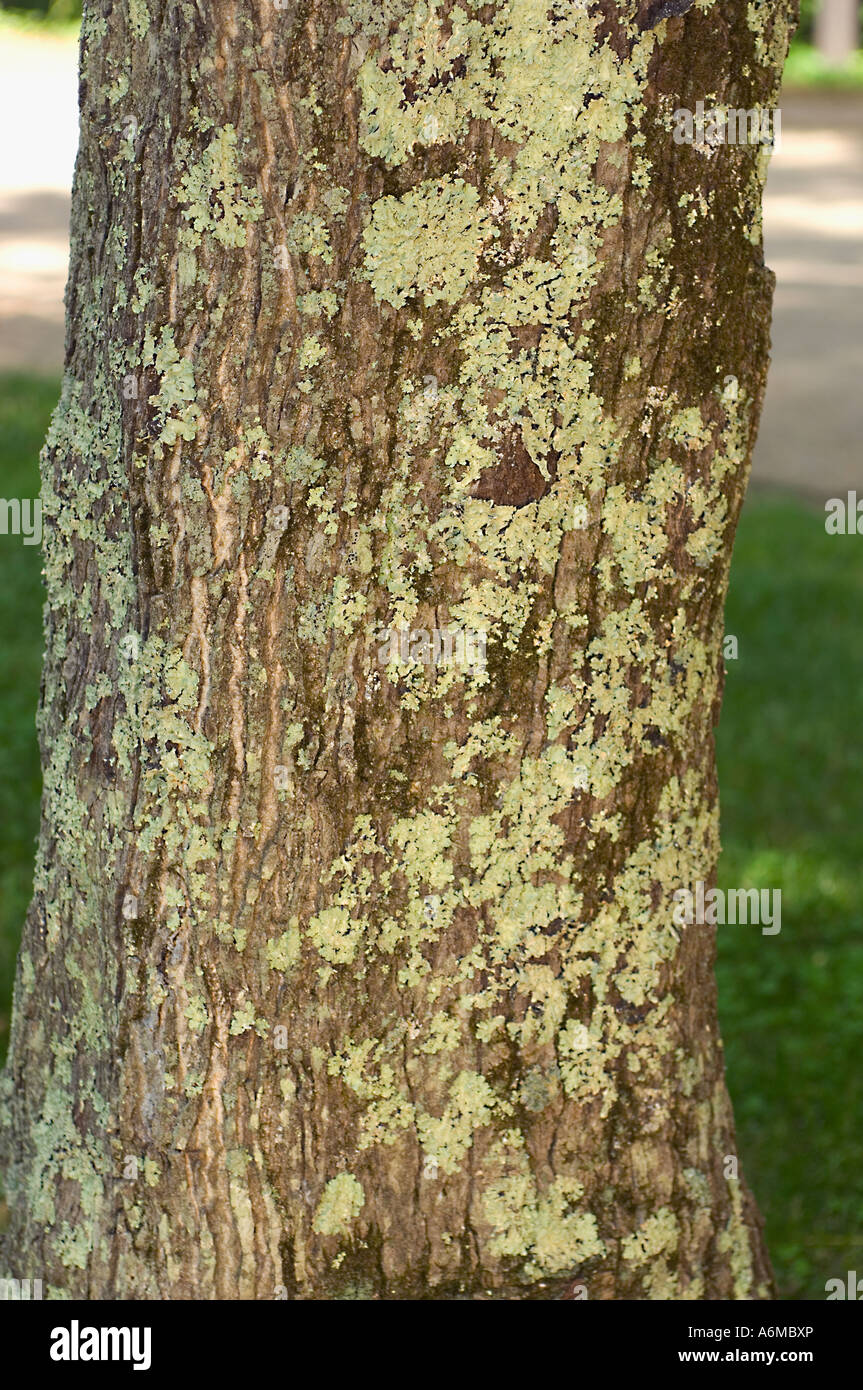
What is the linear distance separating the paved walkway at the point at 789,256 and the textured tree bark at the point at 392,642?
4.97 metres

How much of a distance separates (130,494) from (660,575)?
28.1 inches

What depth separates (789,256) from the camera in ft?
42.5

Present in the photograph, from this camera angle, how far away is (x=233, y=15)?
1.78 m

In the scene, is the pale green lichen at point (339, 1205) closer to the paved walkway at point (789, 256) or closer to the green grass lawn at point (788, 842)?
the green grass lawn at point (788, 842)

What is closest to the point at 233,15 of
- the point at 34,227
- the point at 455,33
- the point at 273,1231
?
the point at 455,33

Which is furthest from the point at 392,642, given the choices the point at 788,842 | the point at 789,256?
the point at 789,256

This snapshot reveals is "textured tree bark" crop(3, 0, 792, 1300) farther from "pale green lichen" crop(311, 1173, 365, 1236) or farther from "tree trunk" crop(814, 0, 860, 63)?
"tree trunk" crop(814, 0, 860, 63)

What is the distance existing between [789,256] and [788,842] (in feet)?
30.8

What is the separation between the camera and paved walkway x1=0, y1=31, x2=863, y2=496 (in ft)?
29.6

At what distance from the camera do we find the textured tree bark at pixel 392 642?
1.81 m

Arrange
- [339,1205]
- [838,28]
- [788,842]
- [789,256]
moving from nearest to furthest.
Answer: [339,1205]
[788,842]
[789,256]
[838,28]

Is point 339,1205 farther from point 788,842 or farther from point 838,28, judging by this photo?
point 838,28

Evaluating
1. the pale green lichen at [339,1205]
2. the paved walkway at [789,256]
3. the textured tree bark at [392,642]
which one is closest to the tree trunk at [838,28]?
the paved walkway at [789,256]

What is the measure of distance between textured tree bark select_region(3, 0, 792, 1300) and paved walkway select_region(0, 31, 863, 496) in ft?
16.3
